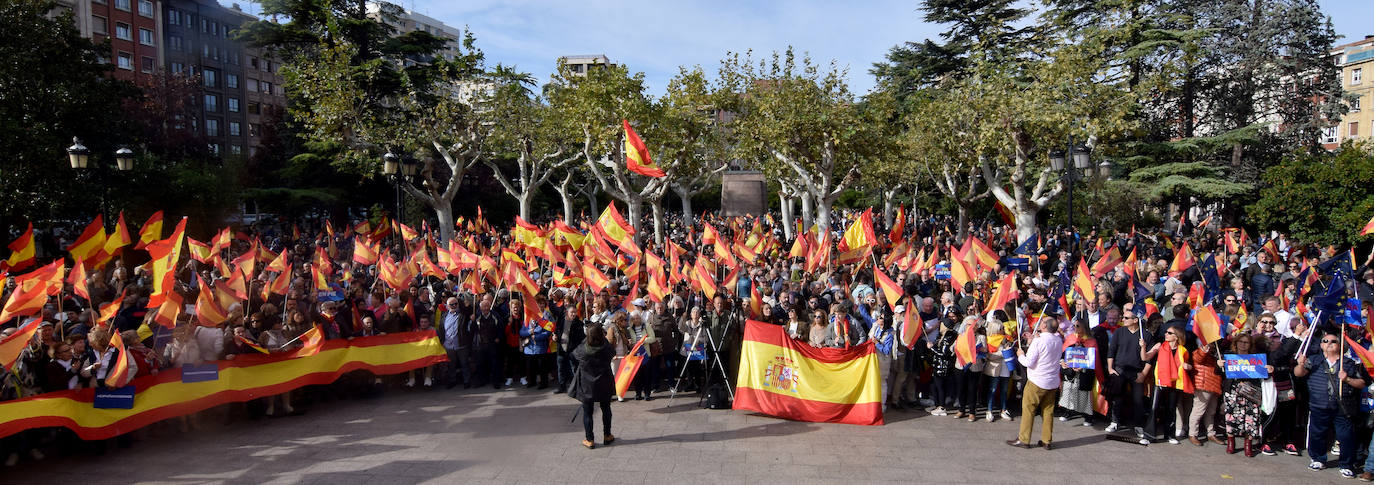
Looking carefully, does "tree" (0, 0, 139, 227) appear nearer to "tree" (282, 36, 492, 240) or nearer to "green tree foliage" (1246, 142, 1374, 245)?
"tree" (282, 36, 492, 240)

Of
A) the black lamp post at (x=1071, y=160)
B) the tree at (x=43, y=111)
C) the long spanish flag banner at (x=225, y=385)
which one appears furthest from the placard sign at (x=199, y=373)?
the tree at (x=43, y=111)

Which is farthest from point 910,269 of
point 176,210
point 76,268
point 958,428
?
point 176,210

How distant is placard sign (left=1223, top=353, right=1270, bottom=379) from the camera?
8.12 meters

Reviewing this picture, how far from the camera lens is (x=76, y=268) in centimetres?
1201

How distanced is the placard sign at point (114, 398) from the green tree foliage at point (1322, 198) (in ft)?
86.7

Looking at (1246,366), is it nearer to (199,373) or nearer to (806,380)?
(806,380)

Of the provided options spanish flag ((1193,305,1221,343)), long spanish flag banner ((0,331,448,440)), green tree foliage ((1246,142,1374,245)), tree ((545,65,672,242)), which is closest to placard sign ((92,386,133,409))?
long spanish flag banner ((0,331,448,440))

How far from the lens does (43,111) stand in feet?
68.4

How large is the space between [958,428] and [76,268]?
40.3 feet

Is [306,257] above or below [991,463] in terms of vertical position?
above

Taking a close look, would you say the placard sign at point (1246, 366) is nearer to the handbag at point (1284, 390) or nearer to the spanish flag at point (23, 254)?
the handbag at point (1284, 390)

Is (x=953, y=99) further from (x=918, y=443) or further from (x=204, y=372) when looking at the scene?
(x=204, y=372)

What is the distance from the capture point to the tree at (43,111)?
19953 millimetres

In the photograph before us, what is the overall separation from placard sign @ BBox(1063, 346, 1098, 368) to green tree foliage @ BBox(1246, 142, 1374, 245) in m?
18.0
